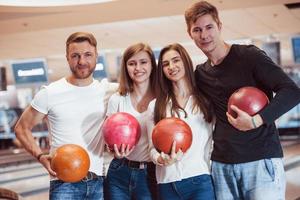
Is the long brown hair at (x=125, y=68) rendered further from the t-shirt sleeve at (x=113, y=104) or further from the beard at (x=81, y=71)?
the beard at (x=81, y=71)

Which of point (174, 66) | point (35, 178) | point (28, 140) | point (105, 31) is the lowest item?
point (35, 178)

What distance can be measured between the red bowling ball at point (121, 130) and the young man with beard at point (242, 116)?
381 mm

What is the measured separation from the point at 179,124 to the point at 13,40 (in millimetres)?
6172

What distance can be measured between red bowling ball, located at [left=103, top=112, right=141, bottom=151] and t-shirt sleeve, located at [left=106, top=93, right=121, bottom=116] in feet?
0.44

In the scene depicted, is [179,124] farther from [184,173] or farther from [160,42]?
[160,42]

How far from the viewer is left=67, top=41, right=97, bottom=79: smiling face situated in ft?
7.06

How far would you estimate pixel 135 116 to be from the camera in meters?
2.15

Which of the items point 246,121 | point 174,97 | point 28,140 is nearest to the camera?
point 246,121

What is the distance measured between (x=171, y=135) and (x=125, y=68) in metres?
0.52

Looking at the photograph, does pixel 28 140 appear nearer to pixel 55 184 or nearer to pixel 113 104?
pixel 55 184

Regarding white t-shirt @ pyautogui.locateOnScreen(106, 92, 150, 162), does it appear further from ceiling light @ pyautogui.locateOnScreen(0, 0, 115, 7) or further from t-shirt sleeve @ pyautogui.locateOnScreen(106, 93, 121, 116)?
ceiling light @ pyautogui.locateOnScreen(0, 0, 115, 7)

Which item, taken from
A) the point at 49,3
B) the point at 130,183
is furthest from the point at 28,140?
the point at 49,3

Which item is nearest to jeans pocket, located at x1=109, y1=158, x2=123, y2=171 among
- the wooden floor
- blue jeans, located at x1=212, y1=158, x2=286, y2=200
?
blue jeans, located at x1=212, y1=158, x2=286, y2=200

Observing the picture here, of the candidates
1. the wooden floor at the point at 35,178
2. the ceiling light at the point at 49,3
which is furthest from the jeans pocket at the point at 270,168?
the ceiling light at the point at 49,3
